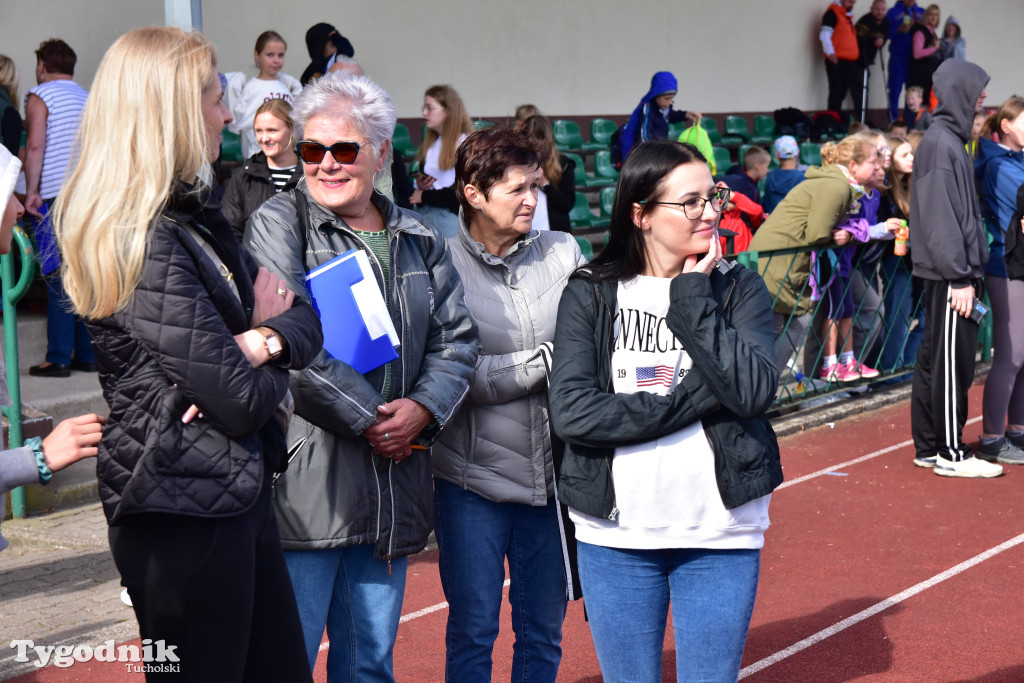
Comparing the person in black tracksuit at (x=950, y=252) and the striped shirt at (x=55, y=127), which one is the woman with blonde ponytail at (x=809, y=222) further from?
the striped shirt at (x=55, y=127)

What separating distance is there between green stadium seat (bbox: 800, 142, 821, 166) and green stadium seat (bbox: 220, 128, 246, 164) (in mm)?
8861

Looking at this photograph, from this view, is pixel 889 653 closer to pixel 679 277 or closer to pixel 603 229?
pixel 679 277

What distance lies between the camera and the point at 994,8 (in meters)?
22.5

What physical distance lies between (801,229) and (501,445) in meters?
5.10

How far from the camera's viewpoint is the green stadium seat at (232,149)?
9.48 meters

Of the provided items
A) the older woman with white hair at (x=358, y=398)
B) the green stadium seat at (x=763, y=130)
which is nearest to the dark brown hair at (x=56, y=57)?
the older woman with white hair at (x=358, y=398)

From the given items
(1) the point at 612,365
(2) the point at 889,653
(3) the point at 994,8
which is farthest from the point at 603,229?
(3) the point at 994,8

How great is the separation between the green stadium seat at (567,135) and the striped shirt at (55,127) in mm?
7047

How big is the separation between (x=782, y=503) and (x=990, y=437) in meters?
1.56

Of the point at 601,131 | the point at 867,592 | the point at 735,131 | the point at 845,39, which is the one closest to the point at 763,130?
the point at 735,131

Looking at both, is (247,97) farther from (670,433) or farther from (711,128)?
(711,128)

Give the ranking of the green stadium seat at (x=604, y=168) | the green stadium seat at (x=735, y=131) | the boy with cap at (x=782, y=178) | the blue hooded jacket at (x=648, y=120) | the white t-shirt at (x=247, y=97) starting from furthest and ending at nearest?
the green stadium seat at (x=735, y=131)
the green stadium seat at (x=604, y=168)
the blue hooded jacket at (x=648, y=120)
the boy with cap at (x=782, y=178)
the white t-shirt at (x=247, y=97)

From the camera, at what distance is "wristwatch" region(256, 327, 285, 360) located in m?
2.16

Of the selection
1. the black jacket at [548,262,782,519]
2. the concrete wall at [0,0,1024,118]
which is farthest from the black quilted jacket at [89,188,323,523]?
the concrete wall at [0,0,1024,118]
